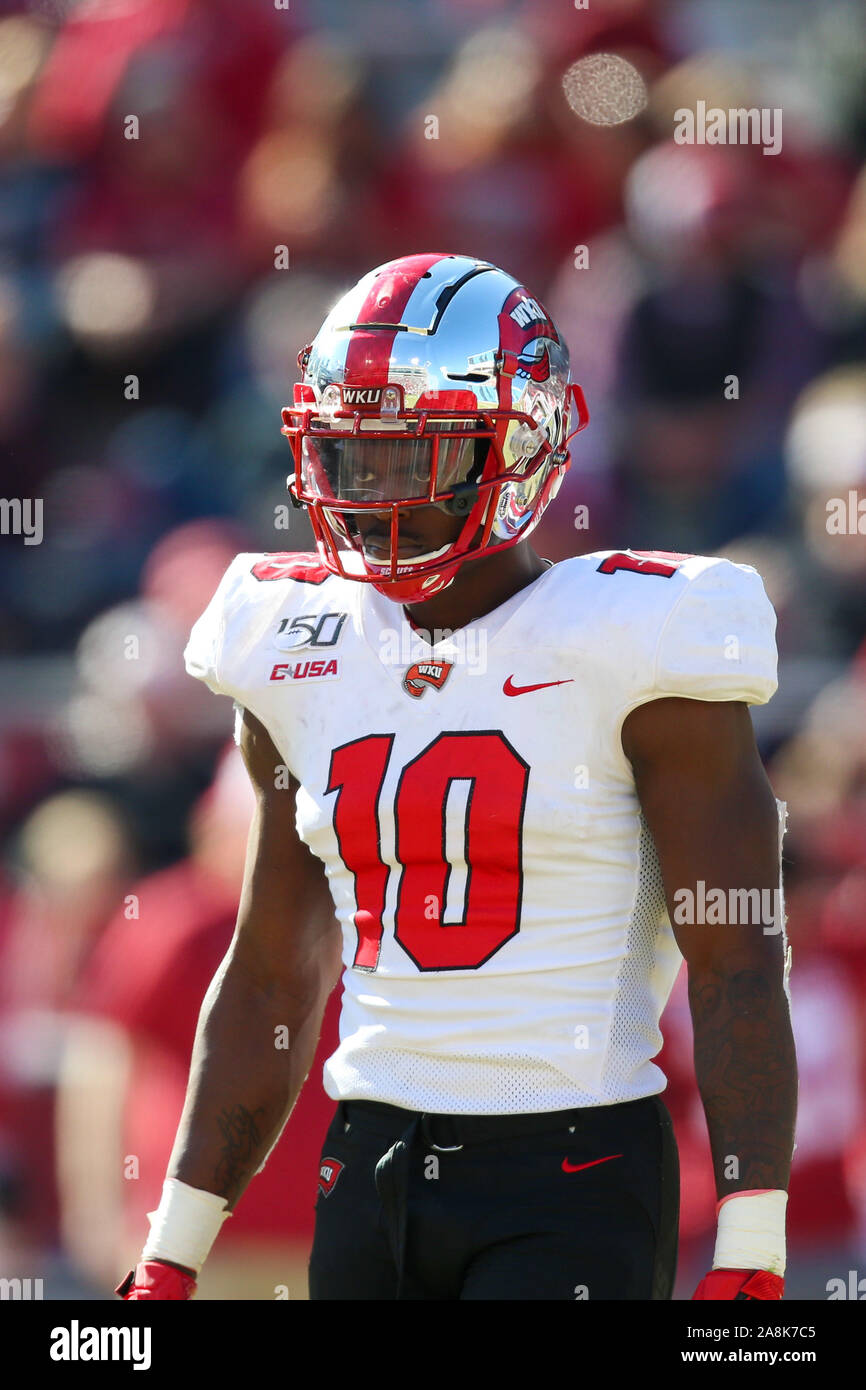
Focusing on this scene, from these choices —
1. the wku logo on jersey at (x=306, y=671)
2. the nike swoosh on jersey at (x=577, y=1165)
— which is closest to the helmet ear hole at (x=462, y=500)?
the wku logo on jersey at (x=306, y=671)

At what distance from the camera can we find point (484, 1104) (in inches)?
67.7

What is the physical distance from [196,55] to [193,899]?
2.84 metres

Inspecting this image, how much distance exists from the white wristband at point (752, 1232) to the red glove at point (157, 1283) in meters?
0.57

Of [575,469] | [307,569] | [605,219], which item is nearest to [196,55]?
[605,219]

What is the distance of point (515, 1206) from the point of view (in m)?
1.69

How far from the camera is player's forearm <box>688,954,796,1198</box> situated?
1621 millimetres

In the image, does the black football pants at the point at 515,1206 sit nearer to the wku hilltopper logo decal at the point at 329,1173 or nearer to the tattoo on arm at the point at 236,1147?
the wku hilltopper logo decal at the point at 329,1173

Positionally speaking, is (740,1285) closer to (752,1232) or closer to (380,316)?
(752,1232)

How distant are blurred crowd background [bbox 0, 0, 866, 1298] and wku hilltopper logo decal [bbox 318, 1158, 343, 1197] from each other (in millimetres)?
1204

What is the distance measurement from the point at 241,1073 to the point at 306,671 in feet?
1.44

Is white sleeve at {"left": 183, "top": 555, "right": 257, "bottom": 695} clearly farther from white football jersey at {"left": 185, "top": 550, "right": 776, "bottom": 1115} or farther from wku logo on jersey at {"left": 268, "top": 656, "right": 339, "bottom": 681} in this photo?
white football jersey at {"left": 185, "top": 550, "right": 776, "bottom": 1115}

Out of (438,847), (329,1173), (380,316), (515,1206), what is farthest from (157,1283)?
(380,316)

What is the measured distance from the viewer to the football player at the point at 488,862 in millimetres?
1679
